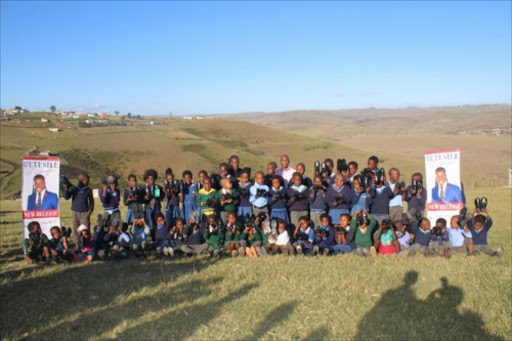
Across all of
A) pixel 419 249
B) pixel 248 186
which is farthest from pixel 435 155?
pixel 248 186

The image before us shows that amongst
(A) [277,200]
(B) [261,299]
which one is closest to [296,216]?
(A) [277,200]

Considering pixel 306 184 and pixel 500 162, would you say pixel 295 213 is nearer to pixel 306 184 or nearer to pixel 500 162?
pixel 306 184

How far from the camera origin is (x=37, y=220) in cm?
871

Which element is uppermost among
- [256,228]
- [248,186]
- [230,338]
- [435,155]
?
[435,155]

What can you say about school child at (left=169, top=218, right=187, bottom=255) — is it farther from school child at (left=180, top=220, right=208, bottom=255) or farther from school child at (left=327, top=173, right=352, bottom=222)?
school child at (left=327, top=173, right=352, bottom=222)

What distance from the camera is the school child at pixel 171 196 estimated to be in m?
9.41

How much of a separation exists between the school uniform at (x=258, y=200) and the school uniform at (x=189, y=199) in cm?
131

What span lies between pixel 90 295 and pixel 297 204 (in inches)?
173

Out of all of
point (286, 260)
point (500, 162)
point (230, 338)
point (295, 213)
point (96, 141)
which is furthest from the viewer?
point (500, 162)

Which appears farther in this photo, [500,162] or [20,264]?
[500,162]

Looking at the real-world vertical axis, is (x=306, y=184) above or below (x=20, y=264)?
above

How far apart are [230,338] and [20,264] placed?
5.09 meters

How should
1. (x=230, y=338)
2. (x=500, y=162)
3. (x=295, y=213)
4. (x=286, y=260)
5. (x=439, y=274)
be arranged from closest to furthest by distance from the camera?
(x=230, y=338) < (x=439, y=274) < (x=286, y=260) < (x=295, y=213) < (x=500, y=162)

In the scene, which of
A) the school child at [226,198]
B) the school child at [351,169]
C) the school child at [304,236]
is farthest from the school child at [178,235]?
the school child at [351,169]
